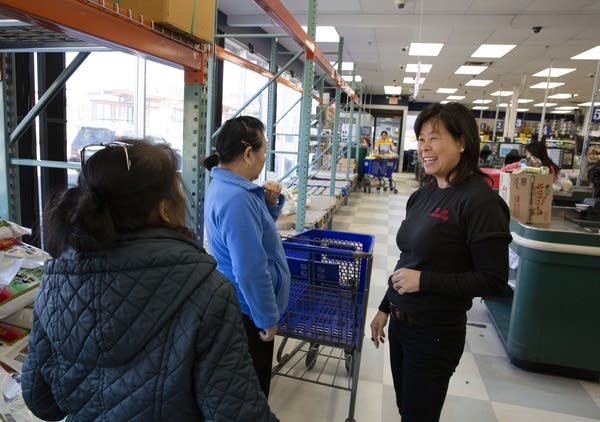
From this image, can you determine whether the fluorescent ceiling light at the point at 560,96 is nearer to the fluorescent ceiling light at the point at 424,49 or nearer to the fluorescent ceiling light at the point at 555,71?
the fluorescent ceiling light at the point at 555,71

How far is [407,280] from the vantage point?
Answer: 1.50 m

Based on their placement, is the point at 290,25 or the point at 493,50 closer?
the point at 290,25

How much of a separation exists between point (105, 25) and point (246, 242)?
0.85 m

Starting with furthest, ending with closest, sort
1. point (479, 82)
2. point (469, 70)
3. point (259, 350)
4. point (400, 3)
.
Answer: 1. point (479, 82)
2. point (469, 70)
3. point (400, 3)
4. point (259, 350)

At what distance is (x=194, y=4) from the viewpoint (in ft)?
4.30

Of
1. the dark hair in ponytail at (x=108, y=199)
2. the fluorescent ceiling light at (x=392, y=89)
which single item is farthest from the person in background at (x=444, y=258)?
the fluorescent ceiling light at (x=392, y=89)

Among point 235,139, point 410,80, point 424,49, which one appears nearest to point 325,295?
point 235,139

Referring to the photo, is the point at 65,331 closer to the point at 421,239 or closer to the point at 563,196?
the point at 421,239

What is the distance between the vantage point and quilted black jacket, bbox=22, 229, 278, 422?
2.75ft

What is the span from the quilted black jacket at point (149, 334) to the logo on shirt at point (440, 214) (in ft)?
2.87

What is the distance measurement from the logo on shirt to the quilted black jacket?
88 cm

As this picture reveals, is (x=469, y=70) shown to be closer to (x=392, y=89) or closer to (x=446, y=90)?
(x=446, y=90)

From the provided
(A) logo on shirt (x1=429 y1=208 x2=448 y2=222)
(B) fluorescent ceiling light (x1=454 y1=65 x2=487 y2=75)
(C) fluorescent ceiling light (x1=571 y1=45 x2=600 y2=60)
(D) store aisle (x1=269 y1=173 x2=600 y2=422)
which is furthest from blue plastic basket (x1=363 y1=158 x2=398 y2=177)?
(A) logo on shirt (x1=429 y1=208 x2=448 y2=222)

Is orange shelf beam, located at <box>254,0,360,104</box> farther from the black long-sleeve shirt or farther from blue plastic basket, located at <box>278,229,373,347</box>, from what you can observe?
the black long-sleeve shirt
